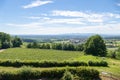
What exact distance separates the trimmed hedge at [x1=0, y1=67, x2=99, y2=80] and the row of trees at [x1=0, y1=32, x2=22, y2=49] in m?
82.3

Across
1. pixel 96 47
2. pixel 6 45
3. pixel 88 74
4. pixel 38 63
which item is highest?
pixel 96 47

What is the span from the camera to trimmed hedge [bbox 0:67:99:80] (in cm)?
3691

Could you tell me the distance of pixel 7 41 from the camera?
396 ft

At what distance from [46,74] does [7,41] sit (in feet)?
284

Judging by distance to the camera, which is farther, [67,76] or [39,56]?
[39,56]

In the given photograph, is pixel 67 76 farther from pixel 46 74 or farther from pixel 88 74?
pixel 88 74

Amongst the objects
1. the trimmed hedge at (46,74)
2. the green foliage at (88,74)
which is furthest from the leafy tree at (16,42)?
the green foliage at (88,74)

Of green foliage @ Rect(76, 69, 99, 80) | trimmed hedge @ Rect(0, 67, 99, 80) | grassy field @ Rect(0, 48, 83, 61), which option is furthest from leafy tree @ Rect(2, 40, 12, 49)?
green foliage @ Rect(76, 69, 99, 80)

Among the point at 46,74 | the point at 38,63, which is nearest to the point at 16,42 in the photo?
the point at 38,63

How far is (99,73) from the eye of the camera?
39.6m

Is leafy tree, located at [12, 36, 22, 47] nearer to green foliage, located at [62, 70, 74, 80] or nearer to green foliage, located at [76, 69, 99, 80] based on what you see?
green foliage, located at [76, 69, 99, 80]

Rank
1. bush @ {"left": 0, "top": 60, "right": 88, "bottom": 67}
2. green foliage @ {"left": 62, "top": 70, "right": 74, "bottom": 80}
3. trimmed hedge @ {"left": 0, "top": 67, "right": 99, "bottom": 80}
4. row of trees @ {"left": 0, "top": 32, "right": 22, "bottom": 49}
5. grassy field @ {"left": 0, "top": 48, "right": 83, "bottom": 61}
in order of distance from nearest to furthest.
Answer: green foliage @ {"left": 62, "top": 70, "right": 74, "bottom": 80}
trimmed hedge @ {"left": 0, "top": 67, "right": 99, "bottom": 80}
bush @ {"left": 0, "top": 60, "right": 88, "bottom": 67}
grassy field @ {"left": 0, "top": 48, "right": 83, "bottom": 61}
row of trees @ {"left": 0, "top": 32, "right": 22, "bottom": 49}

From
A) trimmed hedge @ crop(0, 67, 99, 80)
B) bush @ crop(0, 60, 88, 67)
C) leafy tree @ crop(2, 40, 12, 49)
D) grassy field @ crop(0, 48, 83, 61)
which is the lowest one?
grassy field @ crop(0, 48, 83, 61)

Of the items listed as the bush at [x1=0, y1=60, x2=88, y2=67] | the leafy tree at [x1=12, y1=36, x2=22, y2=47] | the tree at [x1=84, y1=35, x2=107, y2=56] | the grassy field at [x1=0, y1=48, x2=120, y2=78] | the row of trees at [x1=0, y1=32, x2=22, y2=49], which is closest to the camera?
the grassy field at [x1=0, y1=48, x2=120, y2=78]
